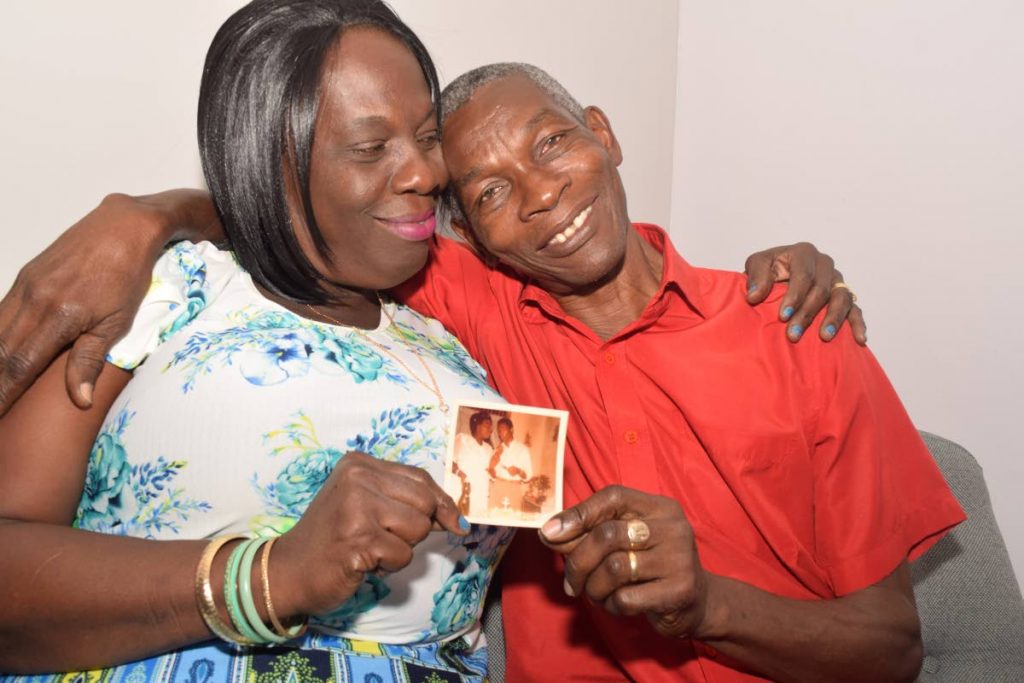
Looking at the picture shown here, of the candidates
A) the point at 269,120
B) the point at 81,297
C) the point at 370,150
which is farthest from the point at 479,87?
the point at 81,297

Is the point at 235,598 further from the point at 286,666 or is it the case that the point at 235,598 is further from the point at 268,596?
the point at 286,666

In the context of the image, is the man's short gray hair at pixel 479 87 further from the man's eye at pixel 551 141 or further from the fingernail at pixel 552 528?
the fingernail at pixel 552 528

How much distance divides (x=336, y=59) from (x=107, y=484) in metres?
0.83

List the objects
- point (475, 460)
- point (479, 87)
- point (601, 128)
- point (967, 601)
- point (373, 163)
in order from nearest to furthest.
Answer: point (475, 460)
point (373, 163)
point (479, 87)
point (601, 128)
point (967, 601)

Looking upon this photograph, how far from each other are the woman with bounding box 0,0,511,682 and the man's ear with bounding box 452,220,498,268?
0.27 meters

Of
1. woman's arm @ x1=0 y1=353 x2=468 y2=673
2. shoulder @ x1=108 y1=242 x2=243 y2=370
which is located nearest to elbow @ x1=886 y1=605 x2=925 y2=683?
woman's arm @ x1=0 y1=353 x2=468 y2=673

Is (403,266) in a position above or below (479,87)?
below

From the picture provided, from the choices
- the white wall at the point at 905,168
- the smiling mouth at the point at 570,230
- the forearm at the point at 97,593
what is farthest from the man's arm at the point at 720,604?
the white wall at the point at 905,168

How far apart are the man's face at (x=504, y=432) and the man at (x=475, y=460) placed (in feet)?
0.05

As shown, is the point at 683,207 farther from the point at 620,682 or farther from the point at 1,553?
the point at 1,553

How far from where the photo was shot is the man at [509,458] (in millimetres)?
1583

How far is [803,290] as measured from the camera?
185cm

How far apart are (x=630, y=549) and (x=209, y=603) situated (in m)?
0.62

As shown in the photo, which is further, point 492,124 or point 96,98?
point 96,98
